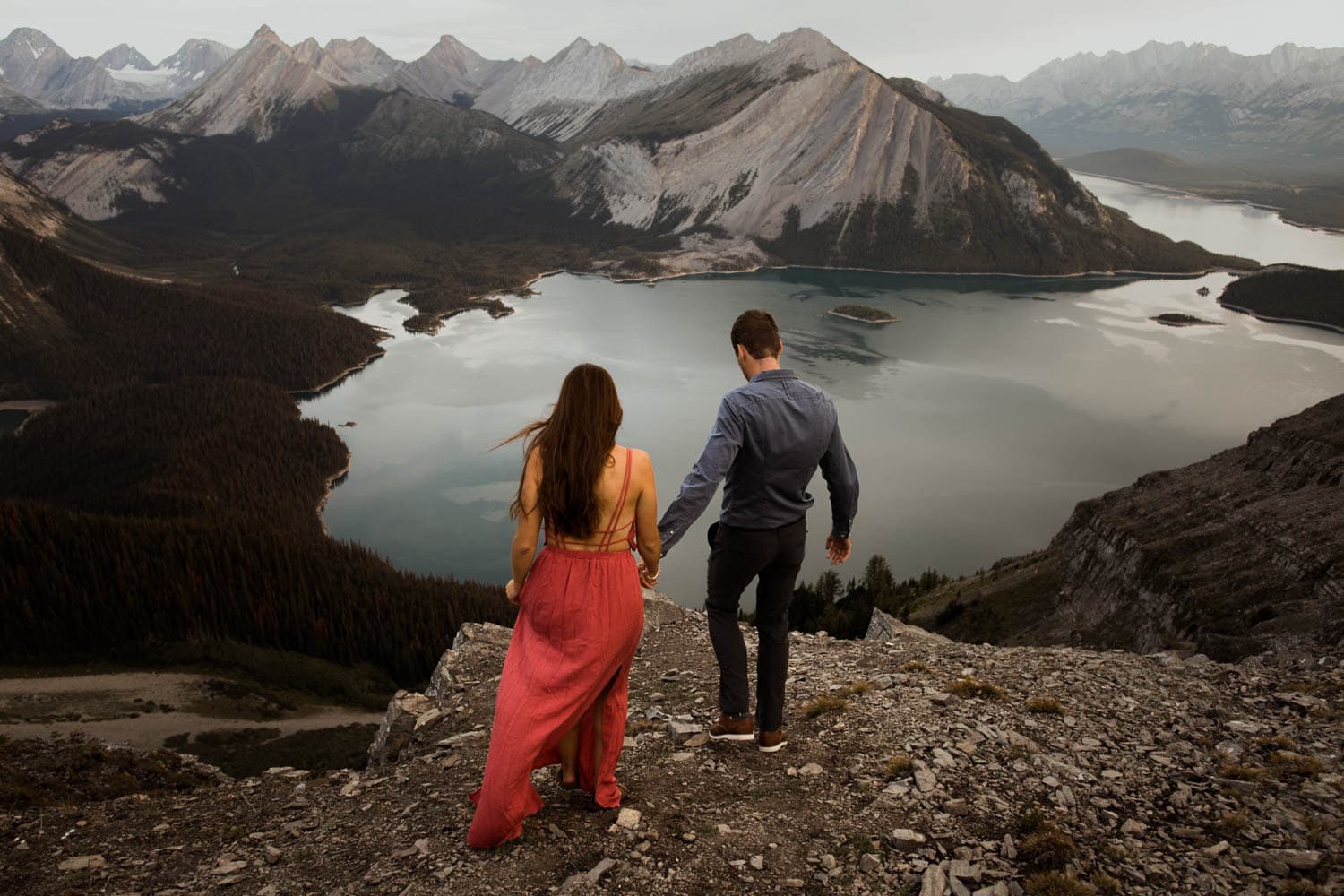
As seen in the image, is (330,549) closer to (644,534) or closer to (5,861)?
(5,861)

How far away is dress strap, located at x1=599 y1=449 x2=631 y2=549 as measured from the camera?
19.2 feet

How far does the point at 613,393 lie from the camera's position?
5.66 meters

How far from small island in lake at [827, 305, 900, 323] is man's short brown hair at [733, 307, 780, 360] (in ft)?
447

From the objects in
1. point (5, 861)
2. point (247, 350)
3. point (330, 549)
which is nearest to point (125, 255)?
point (247, 350)

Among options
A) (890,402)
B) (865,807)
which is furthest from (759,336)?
(890,402)

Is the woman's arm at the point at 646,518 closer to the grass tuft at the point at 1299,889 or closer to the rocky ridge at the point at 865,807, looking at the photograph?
the rocky ridge at the point at 865,807

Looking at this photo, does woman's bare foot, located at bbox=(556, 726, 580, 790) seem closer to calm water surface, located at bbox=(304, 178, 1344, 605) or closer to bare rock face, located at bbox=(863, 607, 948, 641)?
bare rock face, located at bbox=(863, 607, 948, 641)

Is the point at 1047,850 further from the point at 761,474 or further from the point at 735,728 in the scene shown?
the point at 761,474

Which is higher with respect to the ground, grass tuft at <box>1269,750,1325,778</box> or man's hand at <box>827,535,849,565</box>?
man's hand at <box>827,535,849,565</box>

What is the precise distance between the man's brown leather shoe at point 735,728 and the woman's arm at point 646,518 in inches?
92.8

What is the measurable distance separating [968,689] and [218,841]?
869 centimetres

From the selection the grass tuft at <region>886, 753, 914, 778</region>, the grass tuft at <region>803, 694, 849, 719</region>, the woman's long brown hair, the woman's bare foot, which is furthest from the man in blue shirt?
the grass tuft at <region>803, 694, 849, 719</region>

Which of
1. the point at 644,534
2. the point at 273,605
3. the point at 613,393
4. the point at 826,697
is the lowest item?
the point at 273,605

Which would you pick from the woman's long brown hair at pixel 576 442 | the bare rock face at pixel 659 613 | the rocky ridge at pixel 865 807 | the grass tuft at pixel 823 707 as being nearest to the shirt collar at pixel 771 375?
the woman's long brown hair at pixel 576 442
